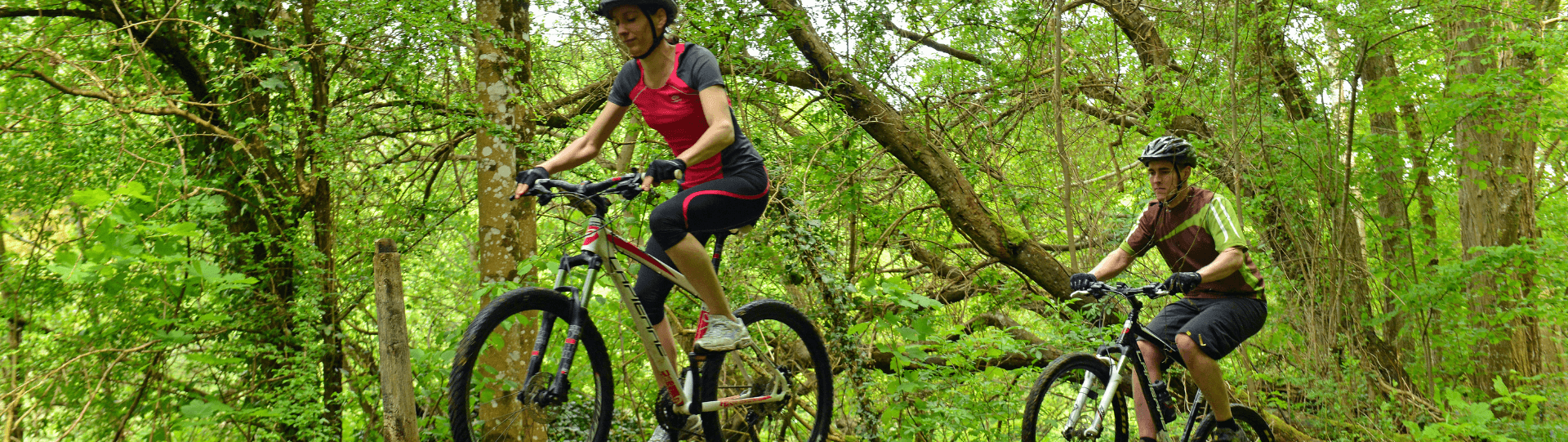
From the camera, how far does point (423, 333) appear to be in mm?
10086

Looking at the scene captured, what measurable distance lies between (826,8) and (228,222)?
4.19 m

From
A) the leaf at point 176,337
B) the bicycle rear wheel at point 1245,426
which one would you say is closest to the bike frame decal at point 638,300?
the bicycle rear wheel at point 1245,426

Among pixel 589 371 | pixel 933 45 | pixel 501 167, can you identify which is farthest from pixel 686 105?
pixel 933 45

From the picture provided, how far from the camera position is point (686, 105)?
2.74m

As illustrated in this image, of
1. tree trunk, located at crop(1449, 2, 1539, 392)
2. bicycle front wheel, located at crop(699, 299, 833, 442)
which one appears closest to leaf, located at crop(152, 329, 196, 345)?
bicycle front wheel, located at crop(699, 299, 833, 442)

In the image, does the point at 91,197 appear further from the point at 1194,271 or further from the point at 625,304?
the point at 1194,271

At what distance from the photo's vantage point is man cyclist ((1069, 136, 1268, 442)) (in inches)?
141

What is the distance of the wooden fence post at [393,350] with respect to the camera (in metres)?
2.72

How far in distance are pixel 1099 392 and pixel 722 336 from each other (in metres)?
1.66

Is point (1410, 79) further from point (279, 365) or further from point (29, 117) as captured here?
point (29, 117)

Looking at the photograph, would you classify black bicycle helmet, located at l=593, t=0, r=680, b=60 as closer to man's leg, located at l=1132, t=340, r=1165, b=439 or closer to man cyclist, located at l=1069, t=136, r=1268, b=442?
man cyclist, located at l=1069, t=136, r=1268, b=442

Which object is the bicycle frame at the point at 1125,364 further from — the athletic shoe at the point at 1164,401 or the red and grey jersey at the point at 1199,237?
the red and grey jersey at the point at 1199,237

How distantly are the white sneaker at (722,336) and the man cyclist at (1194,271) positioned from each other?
142 centimetres

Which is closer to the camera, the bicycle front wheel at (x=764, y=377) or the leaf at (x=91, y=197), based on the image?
the bicycle front wheel at (x=764, y=377)
